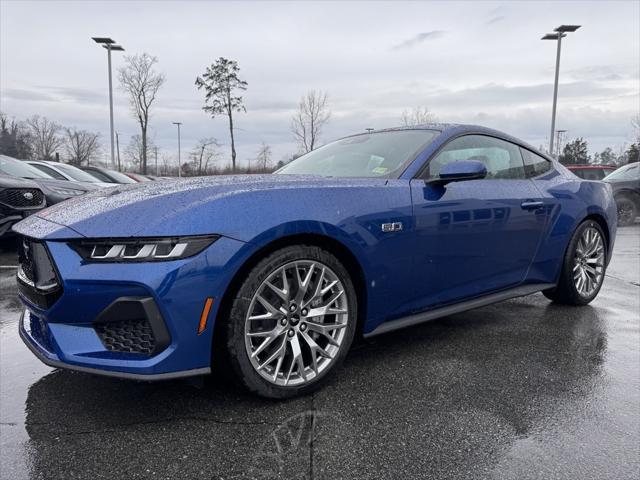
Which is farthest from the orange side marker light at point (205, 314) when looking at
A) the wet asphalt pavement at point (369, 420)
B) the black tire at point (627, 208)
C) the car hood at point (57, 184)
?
the black tire at point (627, 208)

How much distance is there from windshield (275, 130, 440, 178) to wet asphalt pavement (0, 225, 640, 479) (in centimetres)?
116

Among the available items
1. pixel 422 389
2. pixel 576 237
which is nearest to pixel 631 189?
pixel 576 237

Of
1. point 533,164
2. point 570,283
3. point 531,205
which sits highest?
point 533,164

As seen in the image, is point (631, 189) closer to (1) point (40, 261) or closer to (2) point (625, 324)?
(2) point (625, 324)

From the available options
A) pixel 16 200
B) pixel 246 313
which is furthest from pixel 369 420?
pixel 16 200

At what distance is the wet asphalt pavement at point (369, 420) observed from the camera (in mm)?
1859

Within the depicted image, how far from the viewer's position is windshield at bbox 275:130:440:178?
2.96m

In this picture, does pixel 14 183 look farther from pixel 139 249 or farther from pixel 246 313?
pixel 246 313

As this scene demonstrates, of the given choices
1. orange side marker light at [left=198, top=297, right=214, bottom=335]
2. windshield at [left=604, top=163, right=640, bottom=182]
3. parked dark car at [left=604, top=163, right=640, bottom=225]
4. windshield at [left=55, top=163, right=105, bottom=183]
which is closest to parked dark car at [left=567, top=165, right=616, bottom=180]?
windshield at [left=604, top=163, right=640, bottom=182]

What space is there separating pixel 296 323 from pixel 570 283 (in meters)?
2.71

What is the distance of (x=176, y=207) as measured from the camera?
207 cm

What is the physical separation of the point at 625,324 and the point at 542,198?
1.23m

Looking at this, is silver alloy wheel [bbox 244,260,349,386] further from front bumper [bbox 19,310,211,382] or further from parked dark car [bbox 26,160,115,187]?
parked dark car [bbox 26,160,115,187]

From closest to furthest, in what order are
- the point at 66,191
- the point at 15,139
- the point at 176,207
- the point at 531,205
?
the point at 176,207
the point at 531,205
the point at 66,191
the point at 15,139
